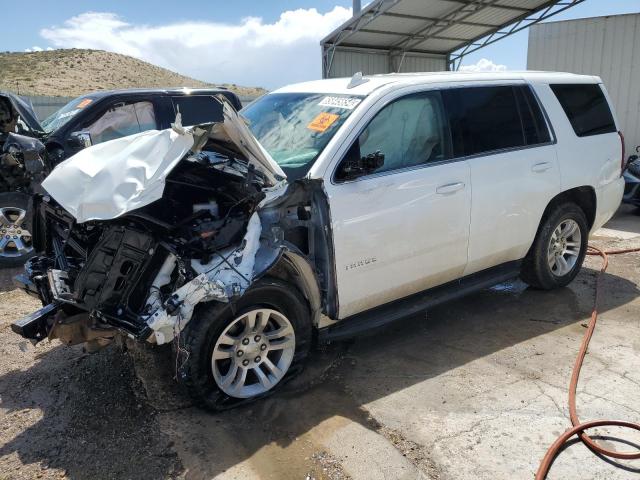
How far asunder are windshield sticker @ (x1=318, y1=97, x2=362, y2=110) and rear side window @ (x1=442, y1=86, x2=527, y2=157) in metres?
0.78

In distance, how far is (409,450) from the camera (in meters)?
2.87

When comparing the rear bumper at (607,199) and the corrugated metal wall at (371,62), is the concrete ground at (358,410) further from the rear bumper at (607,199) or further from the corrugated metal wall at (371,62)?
the corrugated metal wall at (371,62)

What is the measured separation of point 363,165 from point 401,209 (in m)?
0.44

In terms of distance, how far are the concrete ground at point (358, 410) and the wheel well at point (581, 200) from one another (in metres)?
1.05

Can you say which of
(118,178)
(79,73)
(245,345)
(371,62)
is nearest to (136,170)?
(118,178)

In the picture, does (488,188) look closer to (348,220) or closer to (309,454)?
(348,220)

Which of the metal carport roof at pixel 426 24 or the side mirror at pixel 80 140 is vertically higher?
the metal carport roof at pixel 426 24

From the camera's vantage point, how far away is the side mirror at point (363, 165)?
3309 mm

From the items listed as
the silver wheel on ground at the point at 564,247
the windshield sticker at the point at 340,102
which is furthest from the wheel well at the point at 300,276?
the silver wheel on ground at the point at 564,247

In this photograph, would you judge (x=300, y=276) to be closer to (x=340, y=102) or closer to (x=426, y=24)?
(x=340, y=102)

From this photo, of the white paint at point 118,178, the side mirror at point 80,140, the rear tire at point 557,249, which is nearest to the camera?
the white paint at point 118,178

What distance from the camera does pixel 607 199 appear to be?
202 inches

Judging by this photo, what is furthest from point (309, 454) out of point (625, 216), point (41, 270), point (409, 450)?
point (625, 216)

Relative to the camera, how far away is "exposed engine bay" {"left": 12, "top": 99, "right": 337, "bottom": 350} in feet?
9.22
